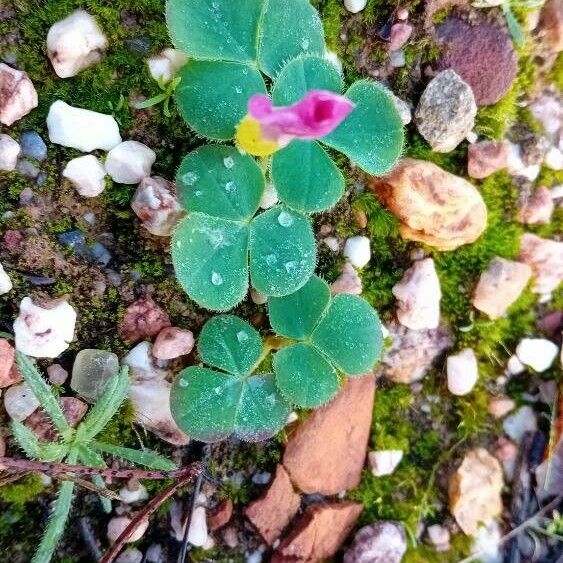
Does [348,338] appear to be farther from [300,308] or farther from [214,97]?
[214,97]

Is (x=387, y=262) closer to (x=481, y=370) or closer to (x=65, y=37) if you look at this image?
(x=481, y=370)

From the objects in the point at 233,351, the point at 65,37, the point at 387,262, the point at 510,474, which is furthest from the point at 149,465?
the point at 510,474

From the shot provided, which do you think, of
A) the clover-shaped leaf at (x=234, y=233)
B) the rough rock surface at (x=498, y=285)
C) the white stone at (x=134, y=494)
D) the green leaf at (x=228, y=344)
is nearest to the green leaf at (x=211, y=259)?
the clover-shaped leaf at (x=234, y=233)

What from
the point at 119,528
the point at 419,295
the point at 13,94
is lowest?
the point at 119,528

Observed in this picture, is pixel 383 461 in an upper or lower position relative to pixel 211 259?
lower

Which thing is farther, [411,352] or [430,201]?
[411,352]

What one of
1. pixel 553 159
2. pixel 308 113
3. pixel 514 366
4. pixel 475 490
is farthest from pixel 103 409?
pixel 553 159

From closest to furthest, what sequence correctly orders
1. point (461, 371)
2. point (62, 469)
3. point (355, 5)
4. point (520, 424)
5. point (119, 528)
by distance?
point (62, 469), point (119, 528), point (355, 5), point (461, 371), point (520, 424)

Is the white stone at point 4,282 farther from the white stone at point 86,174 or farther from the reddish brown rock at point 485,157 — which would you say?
the reddish brown rock at point 485,157

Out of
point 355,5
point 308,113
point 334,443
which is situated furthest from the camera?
point 334,443

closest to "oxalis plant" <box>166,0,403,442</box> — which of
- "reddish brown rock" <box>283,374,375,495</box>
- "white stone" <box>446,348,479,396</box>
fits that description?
"reddish brown rock" <box>283,374,375,495</box>
